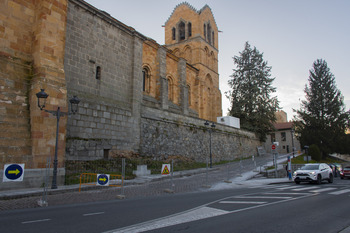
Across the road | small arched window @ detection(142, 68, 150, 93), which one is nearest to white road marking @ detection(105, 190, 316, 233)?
the road

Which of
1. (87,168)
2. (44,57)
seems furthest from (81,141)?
(44,57)

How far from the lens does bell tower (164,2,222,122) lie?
40.7 metres

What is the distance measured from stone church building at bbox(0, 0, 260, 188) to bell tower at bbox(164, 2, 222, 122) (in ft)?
25.3

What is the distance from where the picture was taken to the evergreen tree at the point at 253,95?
1609 inches

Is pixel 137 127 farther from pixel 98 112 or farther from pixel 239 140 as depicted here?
pixel 239 140

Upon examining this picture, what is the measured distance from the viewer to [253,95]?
40.8 m

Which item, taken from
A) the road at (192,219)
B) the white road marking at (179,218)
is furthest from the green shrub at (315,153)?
the white road marking at (179,218)

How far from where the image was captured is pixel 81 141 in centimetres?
1642

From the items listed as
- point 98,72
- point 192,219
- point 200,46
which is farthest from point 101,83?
point 200,46

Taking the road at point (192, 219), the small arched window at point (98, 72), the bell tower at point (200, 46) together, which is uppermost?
the bell tower at point (200, 46)

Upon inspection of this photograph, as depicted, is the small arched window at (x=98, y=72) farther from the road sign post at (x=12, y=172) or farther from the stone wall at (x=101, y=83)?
the road sign post at (x=12, y=172)

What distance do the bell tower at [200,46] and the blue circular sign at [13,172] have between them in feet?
104

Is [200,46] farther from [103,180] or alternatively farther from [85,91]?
[103,180]

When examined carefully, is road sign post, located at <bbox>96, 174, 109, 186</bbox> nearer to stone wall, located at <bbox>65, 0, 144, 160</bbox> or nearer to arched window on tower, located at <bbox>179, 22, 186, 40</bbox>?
stone wall, located at <bbox>65, 0, 144, 160</bbox>
